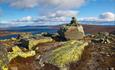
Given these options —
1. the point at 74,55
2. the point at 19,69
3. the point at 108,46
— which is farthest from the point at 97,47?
the point at 19,69

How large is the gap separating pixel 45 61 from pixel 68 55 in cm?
347

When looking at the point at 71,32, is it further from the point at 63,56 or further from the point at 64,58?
the point at 64,58

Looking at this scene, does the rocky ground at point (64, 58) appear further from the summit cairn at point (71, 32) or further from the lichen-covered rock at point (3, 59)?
the summit cairn at point (71, 32)

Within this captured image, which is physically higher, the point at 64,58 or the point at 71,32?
the point at 71,32

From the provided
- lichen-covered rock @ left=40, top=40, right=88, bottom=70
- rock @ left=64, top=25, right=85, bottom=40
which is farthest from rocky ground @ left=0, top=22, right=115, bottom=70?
rock @ left=64, top=25, right=85, bottom=40

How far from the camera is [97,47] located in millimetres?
38438

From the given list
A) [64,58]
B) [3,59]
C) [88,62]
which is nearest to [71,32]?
[64,58]

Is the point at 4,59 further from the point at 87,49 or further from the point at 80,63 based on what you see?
the point at 87,49

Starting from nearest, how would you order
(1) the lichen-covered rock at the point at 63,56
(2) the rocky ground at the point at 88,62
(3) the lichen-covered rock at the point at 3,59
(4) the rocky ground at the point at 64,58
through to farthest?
(3) the lichen-covered rock at the point at 3,59, (2) the rocky ground at the point at 88,62, (4) the rocky ground at the point at 64,58, (1) the lichen-covered rock at the point at 63,56

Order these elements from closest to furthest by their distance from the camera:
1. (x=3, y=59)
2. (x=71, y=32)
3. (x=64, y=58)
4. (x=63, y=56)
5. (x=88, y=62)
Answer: (x=3, y=59), (x=88, y=62), (x=64, y=58), (x=63, y=56), (x=71, y=32)

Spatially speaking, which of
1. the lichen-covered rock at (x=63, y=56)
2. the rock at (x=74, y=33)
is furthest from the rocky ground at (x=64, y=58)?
the rock at (x=74, y=33)

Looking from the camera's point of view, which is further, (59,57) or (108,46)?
(108,46)

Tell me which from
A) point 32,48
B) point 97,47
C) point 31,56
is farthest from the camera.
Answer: point 32,48

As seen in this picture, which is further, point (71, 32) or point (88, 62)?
point (71, 32)
